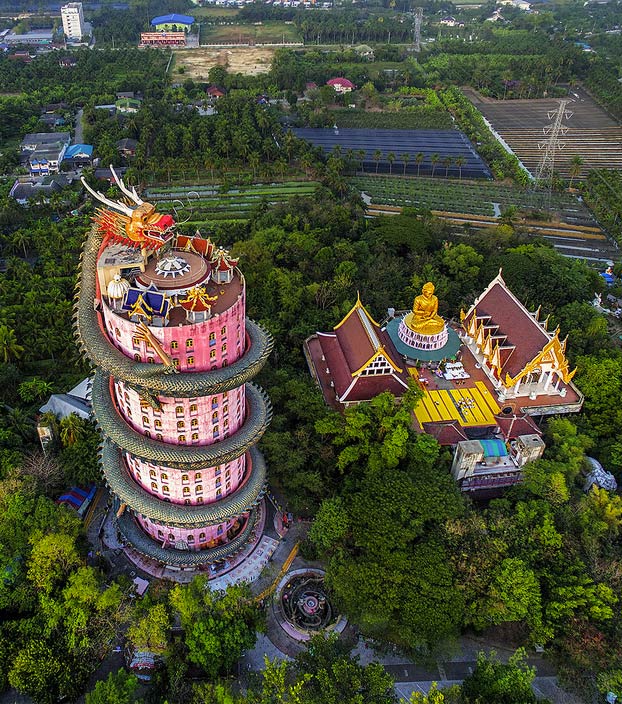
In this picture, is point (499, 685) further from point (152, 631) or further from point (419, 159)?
point (419, 159)

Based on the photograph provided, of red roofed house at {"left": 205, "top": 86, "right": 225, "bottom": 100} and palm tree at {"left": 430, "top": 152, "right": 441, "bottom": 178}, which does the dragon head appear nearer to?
palm tree at {"left": 430, "top": 152, "right": 441, "bottom": 178}

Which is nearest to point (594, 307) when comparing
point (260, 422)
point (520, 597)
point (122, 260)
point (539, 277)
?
point (539, 277)

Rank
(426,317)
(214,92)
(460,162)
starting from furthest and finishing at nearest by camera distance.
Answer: (214,92) → (460,162) → (426,317)

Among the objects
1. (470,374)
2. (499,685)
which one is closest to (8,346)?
(470,374)

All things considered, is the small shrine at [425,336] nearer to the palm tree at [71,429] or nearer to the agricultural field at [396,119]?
the palm tree at [71,429]

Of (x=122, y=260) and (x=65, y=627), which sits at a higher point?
(x=122, y=260)

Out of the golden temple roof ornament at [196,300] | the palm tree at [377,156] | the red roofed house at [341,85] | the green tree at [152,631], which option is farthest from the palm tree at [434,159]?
the green tree at [152,631]

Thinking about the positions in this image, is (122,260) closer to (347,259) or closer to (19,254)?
(347,259)
